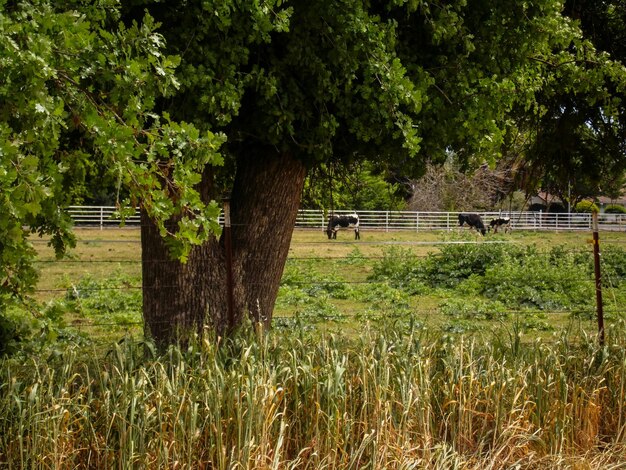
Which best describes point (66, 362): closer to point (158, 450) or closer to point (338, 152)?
point (158, 450)

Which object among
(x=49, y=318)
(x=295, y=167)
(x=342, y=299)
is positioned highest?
(x=295, y=167)

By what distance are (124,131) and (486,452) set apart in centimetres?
325

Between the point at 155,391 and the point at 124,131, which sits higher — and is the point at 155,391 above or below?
below

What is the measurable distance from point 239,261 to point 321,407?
2.65m

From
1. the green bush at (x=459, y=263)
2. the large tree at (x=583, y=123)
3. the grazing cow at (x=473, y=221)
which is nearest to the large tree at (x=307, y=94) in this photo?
the large tree at (x=583, y=123)

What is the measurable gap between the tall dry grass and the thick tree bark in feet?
3.66

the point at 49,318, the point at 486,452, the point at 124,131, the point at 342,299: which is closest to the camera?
the point at 124,131

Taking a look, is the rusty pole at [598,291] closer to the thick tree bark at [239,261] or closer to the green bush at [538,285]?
the thick tree bark at [239,261]

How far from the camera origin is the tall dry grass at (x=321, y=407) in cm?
496

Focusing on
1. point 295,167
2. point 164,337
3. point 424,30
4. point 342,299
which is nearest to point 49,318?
point 164,337

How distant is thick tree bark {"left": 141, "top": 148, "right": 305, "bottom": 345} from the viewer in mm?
7441

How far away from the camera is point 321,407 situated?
18.0 ft

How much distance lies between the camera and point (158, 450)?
4.88 meters

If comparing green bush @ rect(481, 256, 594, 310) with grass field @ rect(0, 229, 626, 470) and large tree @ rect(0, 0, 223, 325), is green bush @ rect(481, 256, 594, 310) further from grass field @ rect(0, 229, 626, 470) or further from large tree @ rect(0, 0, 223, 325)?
large tree @ rect(0, 0, 223, 325)
